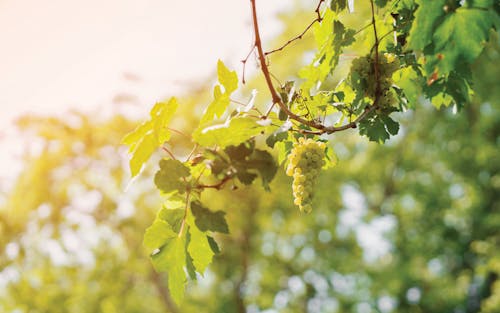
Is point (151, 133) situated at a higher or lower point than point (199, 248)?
higher

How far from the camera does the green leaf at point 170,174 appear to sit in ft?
4.07

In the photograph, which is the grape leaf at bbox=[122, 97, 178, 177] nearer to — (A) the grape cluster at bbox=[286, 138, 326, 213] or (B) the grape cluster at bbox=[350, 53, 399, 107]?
(A) the grape cluster at bbox=[286, 138, 326, 213]

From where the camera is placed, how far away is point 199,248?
1489 millimetres

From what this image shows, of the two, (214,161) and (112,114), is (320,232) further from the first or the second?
(214,161)

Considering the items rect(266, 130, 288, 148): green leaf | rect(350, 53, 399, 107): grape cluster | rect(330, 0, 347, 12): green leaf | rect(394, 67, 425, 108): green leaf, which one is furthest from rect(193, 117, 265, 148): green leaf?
rect(394, 67, 425, 108): green leaf

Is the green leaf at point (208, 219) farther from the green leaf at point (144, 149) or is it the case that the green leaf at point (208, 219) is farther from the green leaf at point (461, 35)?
the green leaf at point (461, 35)

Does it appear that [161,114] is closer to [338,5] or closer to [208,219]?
[208,219]

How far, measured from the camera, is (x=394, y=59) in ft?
5.20

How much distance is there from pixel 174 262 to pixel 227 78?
611 mm

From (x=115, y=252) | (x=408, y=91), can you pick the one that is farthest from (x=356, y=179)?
(x=408, y=91)

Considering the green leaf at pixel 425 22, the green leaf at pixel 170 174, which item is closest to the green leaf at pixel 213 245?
the green leaf at pixel 170 174

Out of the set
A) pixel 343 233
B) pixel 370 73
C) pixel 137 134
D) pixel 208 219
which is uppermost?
pixel 370 73

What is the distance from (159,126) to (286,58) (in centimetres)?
1077

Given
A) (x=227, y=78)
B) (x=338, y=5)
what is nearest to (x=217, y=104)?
(x=227, y=78)
